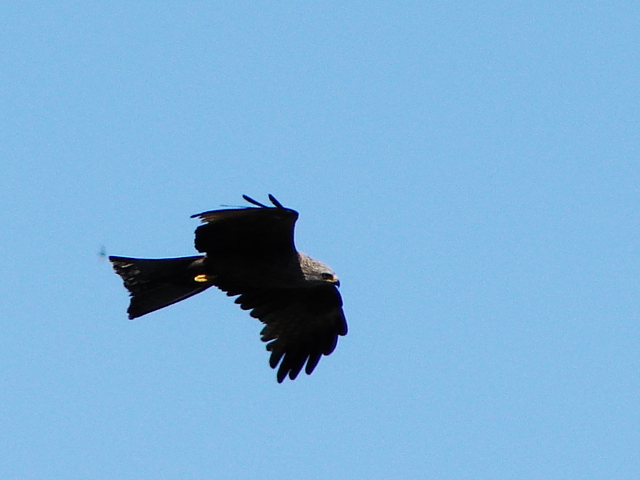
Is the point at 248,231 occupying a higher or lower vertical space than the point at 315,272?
higher

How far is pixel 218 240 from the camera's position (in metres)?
11.4

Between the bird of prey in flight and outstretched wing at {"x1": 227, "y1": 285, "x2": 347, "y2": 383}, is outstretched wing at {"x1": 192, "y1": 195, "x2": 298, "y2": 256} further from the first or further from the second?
outstretched wing at {"x1": 227, "y1": 285, "x2": 347, "y2": 383}

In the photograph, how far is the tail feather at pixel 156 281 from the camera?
11734mm

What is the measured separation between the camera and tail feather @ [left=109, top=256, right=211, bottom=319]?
1173 cm

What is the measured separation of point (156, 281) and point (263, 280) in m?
1.00

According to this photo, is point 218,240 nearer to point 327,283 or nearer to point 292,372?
point 327,283

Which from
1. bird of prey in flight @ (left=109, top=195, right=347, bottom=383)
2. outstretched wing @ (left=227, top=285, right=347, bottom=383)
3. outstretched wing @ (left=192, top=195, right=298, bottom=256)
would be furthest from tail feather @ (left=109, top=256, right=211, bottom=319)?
outstretched wing @ (left=227, top=285, right=347, bottom=383)

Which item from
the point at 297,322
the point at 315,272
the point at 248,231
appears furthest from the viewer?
the point at 297,322

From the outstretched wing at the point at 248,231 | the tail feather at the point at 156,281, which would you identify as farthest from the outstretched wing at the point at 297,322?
the outstretched wing at the point at 248,231

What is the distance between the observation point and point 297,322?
12742mm

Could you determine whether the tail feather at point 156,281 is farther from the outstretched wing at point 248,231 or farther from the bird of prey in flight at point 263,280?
the outstretched wing at point 248,231

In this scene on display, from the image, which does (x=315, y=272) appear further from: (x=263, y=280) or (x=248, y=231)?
(x=248, y=231)

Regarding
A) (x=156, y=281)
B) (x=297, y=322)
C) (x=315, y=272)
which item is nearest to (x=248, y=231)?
(x=315, y=272)

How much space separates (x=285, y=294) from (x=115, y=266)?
71.3 inches
